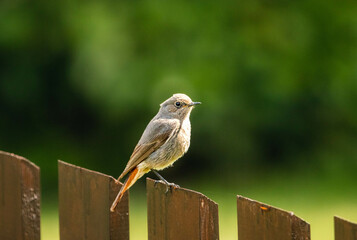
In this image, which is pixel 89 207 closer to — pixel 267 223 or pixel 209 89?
pixel 267 223

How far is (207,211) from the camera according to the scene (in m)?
2.84

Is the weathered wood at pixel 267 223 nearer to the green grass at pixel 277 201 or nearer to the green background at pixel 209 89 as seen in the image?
the green grass at pixel 277 201

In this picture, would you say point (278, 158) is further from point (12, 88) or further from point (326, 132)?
point (12, 88)

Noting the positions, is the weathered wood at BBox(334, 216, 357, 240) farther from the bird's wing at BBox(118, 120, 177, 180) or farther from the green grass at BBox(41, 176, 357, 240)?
the green grass at BBox(41, 176, 357, 240)

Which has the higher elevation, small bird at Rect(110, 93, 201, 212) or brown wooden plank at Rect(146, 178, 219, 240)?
small bird at Rect(110, 93, 201, 212)

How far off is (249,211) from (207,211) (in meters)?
0.21

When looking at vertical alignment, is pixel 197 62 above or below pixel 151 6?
below

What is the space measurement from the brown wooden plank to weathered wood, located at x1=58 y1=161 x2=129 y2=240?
0.16m

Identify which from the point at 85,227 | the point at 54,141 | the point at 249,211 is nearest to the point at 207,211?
the point at 249,211

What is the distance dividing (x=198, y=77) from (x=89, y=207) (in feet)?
18.7

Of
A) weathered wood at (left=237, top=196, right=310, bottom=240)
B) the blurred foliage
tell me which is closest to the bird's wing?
weathered wood at (left=237, top=196, right=310, bottom=240)

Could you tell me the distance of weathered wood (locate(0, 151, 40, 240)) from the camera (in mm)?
3447

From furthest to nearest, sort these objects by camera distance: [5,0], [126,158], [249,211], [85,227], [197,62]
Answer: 1. [126,158]
2. [5,0]
3. [197,62]
4. [85,227]
5. [249,211]

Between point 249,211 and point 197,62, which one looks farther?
point 197,62
